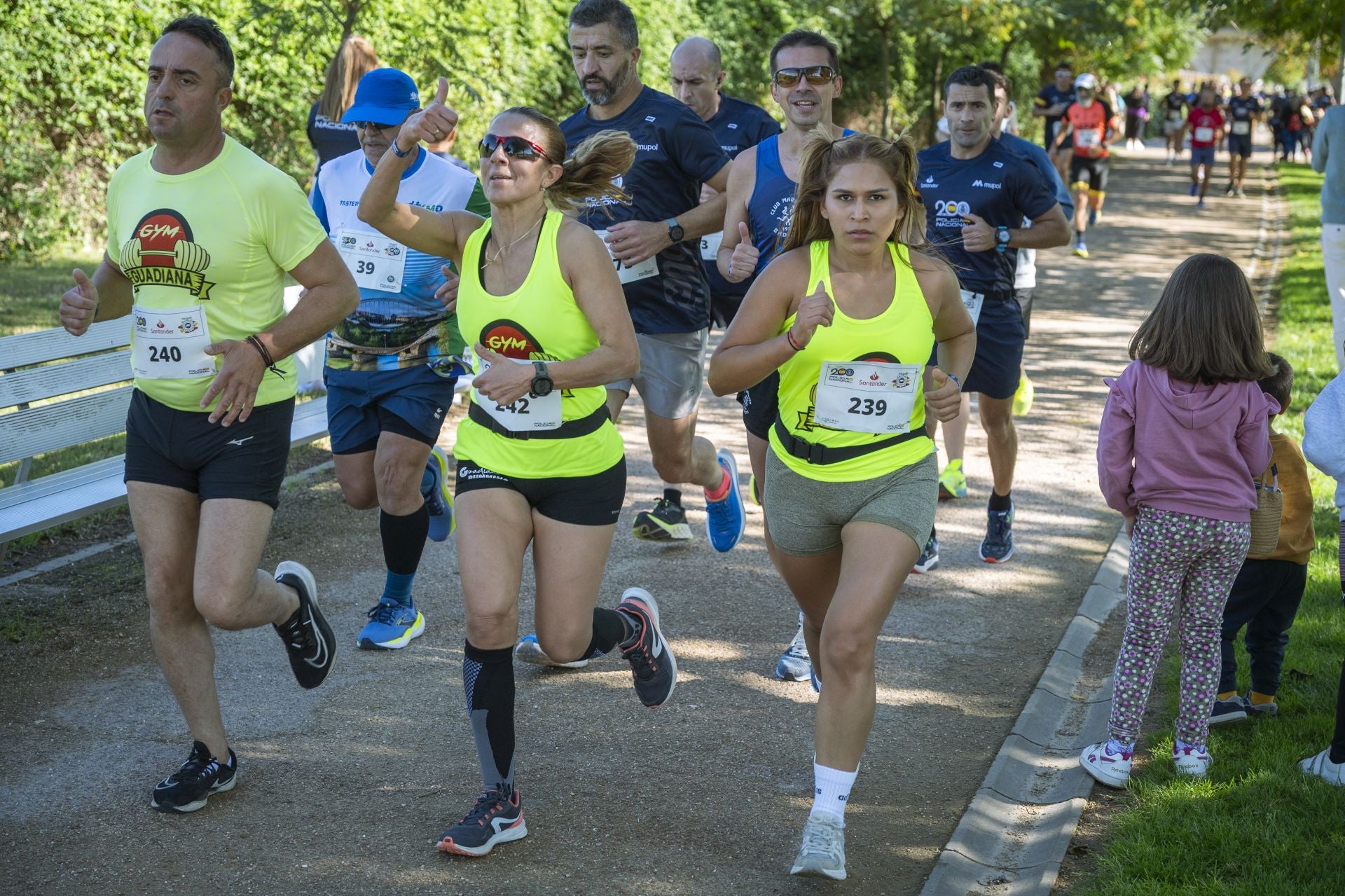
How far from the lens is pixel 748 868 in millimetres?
3930

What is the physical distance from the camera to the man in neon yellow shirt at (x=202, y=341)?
4.07 meters

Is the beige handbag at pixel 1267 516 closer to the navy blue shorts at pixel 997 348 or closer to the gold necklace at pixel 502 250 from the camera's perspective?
Answer: the navy blue shorts at pixel 997 348

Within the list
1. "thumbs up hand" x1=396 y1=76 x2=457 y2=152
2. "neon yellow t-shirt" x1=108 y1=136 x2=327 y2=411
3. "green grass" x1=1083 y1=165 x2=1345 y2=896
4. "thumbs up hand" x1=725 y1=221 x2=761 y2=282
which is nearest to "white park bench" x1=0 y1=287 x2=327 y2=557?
"neon yellow t-shirt" x1=108 y1=136 x2=327 y2=411

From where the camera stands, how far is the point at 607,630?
4602 millimetres

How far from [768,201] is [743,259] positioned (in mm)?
537

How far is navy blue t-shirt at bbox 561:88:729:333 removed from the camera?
19.7 feet

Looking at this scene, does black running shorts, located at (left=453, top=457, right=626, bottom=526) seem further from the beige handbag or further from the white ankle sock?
the beige handbag

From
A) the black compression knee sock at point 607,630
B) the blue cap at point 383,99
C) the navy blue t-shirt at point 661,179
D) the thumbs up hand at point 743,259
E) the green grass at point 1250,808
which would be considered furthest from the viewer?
the navy blue t-shirt at point 661,179

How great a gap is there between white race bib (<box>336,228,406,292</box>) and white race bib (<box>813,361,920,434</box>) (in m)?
2.12

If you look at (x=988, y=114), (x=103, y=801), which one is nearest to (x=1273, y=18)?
(x=988, y=114)

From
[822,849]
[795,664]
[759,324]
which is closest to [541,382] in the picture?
[759,324]

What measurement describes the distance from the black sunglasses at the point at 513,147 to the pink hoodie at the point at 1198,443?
190 centimetres

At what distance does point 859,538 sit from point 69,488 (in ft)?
12.4

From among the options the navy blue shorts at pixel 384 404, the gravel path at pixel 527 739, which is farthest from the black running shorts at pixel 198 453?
the navy blue shorts at pixel 384 404
